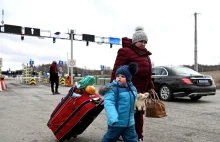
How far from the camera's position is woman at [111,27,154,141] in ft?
13.4

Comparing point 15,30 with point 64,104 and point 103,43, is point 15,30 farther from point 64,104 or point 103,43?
point 64,104

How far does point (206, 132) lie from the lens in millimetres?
5453

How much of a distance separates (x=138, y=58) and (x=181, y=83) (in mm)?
7022

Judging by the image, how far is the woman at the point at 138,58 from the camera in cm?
409

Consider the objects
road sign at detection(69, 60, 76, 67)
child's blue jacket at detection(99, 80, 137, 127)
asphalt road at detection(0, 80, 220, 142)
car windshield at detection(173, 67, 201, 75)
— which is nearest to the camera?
child's blue jacket at detection(99, 80, 137, 127)

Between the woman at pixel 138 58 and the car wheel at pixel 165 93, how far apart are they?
23.1 feet

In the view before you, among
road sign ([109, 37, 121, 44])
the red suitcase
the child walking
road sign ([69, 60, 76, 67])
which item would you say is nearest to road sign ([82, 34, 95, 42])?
road sign ([109, 37, 121, 44])

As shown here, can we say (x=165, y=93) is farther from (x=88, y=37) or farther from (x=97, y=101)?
(x=88, y=37)

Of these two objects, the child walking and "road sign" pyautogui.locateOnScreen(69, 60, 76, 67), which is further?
"road sign" pyautogui.locateOnScreen(69, 60, 76, 67)

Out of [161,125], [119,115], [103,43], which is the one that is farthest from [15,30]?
[119,115]

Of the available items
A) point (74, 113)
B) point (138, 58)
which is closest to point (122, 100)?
point (138, 58)

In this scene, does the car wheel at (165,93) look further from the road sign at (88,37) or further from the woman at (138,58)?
the road sign at (88,37)

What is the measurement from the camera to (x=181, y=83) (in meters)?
10.7

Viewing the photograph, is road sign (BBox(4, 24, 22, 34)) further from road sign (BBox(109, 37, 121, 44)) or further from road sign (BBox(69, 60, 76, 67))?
road sign (BBox(109, 37, 121, 44))
